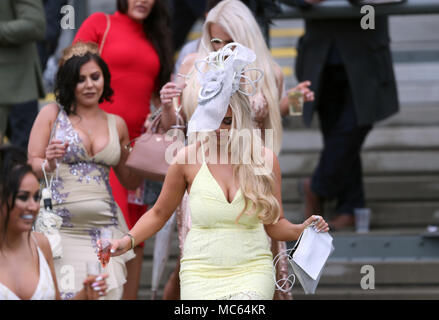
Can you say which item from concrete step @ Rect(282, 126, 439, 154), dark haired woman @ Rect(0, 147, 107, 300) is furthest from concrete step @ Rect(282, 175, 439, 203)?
dark haired woman @ Rect(0, 147, 107, 300)

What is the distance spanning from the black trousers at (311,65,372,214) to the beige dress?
7.25 ft

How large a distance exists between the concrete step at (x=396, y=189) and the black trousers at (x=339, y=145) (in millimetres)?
493

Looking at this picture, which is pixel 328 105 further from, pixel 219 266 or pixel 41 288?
pixel 41 288

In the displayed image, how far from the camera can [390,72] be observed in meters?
7.73

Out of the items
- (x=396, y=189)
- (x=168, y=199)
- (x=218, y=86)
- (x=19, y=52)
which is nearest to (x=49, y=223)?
(x=168, y=199)

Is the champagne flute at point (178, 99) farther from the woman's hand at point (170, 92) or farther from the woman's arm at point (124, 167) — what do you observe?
the woman's arm at point (124, 167)

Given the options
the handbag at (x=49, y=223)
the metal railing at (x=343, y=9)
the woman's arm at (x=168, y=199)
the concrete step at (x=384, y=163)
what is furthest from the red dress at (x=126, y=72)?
the concrete step at (x=384, y=163)

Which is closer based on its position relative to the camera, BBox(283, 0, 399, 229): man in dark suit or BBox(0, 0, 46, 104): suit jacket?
BBox(0, 0, 46, 104): suit jacket

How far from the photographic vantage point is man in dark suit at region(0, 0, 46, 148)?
6.83 meters

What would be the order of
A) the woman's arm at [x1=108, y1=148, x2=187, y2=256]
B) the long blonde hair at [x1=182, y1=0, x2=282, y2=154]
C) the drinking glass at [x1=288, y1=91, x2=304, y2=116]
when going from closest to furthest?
the woman's arm at [x1=108, y1=148, x2=187, y2=256] < the long blonde hair at [x1=182, y1=0, x2=282, y2=154] < the drinking glass at [x1=288, y1=91, x2=304, y2=116]

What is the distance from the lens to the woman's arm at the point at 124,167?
6160mm

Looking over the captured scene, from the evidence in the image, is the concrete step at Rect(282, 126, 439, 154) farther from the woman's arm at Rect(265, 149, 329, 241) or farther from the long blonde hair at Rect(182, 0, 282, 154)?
the woman's arm at Rect(265, 149, 329, 241)

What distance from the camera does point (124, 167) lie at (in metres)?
6.16

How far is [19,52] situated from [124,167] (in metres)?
1.44
